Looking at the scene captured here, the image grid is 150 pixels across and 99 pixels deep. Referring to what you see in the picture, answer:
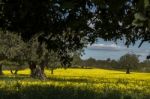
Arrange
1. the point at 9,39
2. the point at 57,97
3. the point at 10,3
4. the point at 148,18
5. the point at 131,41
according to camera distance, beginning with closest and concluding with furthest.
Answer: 1. the point at 148,18
2. the point at 10,3
3. the point at 57,97
4. the point at 131,41
5. the point at 9,39

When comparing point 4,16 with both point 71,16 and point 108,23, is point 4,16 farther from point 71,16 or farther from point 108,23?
point 108,23

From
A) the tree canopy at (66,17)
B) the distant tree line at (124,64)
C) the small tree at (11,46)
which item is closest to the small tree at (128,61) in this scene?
the distant tree line at (124,64)

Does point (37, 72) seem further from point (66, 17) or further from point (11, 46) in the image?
point (66, 17)

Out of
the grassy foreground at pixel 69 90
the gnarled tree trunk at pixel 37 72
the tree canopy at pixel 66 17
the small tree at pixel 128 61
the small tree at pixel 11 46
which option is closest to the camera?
the tree canopy at pixel 66 17

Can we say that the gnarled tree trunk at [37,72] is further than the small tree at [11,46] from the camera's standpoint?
Yes

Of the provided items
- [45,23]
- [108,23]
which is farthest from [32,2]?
[108,23]

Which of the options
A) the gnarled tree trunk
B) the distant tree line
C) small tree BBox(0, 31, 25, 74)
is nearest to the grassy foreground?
the gnarled tree trunk

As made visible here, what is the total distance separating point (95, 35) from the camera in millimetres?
16891

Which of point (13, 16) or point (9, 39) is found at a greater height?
point (9, 39)

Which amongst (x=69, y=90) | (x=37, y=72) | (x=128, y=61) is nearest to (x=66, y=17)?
(x=69, y=90)

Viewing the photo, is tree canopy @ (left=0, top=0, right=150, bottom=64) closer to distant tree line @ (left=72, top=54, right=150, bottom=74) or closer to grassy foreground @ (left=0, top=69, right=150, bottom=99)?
grassy foreground @ (left=0, top=69, right=150, bottom=99)

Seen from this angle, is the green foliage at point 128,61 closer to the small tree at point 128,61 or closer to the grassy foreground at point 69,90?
the small tree at point 128,61

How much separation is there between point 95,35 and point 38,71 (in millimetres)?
39639

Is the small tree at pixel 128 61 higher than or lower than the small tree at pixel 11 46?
higher
